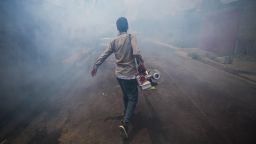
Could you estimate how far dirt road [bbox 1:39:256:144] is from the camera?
4.09 meters

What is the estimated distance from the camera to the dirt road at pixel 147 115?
4086mm

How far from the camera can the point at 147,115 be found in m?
5.03

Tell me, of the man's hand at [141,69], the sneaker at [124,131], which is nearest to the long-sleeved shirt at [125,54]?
the man's hand at [141,69]

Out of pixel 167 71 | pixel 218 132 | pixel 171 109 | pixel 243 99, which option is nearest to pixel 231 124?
pixel 218 132

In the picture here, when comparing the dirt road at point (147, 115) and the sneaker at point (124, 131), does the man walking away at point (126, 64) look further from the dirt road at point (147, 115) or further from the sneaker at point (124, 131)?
the dirt road at point (147, 115)

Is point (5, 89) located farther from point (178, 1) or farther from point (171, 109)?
point (178, 1)

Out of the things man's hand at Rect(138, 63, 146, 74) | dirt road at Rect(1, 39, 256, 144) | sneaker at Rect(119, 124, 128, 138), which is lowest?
dirt road at Rect(1, 39, 256, 144)

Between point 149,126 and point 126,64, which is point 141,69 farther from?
point 149,126

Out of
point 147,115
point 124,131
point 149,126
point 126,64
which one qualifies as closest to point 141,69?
point 126,64

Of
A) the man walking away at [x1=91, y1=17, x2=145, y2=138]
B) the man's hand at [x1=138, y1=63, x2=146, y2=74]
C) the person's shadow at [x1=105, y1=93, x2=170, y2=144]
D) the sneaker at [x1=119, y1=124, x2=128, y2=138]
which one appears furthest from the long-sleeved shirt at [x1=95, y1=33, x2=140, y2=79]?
the person's shadow at [x1=105, y1=93, x2=170, y2=144]

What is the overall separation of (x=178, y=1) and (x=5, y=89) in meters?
48.3

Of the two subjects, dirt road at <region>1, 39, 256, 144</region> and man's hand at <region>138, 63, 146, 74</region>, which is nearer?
man's hand at <region>138, 63, 146, 74</region>

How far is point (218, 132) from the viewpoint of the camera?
4.12 metres

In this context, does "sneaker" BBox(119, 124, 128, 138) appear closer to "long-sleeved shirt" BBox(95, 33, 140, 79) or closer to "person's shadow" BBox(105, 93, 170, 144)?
"person's shadow" BBox(105, 93, 170, 144)
